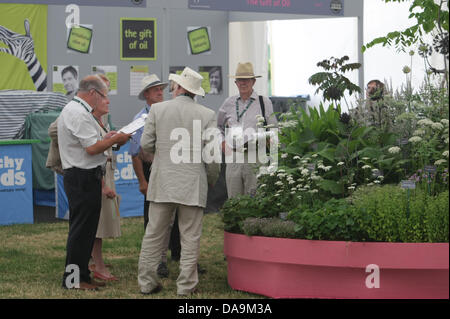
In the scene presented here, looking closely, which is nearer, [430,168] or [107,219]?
[430,168]

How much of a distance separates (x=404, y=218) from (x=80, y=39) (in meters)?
7.48

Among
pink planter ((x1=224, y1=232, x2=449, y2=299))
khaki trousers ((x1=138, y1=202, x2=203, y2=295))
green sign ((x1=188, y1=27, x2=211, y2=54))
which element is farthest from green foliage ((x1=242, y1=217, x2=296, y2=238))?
green sign ((x1=188, y1=27, x2=211, y2=54))

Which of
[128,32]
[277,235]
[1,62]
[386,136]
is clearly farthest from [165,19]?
[277,235]

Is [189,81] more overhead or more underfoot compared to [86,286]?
more overhead

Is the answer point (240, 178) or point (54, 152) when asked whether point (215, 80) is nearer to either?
point (240, 178)

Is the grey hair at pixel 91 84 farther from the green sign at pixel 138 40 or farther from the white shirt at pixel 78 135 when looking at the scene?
the green sign at pixel 138 40

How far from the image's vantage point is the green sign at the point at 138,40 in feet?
36.9

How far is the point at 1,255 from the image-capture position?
751cm

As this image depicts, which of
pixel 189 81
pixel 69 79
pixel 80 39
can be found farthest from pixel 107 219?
pixel 80 39

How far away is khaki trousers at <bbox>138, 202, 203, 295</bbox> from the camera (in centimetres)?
537

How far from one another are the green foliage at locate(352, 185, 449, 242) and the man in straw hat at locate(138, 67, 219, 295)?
47.4 inches

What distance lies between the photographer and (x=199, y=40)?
11.9 m
